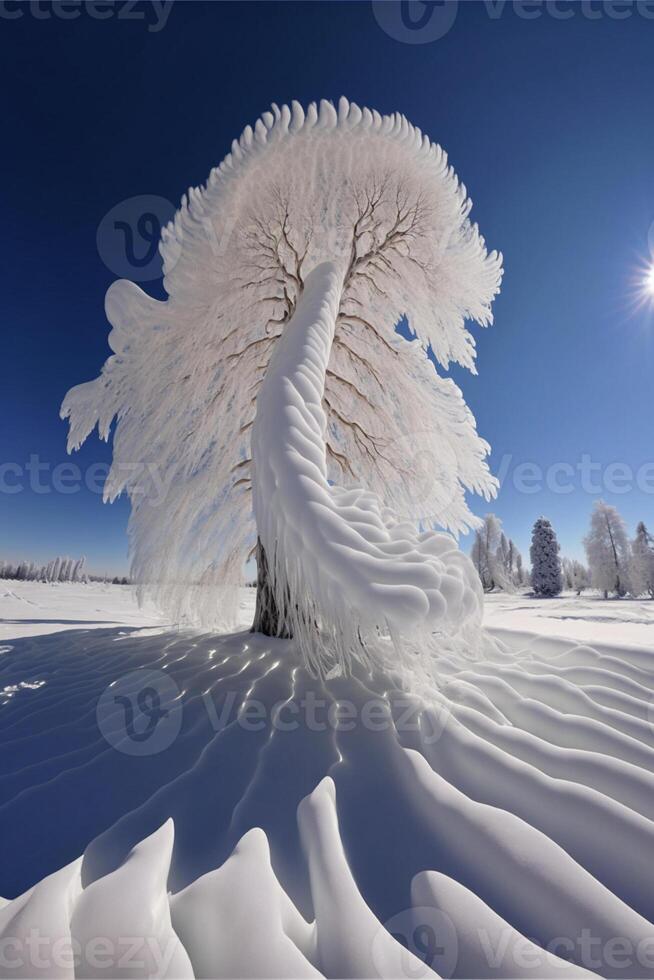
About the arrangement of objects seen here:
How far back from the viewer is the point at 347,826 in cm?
129

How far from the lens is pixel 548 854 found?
3.50ft

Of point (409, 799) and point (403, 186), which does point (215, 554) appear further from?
point (403, 186)

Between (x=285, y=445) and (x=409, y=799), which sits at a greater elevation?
(x=285, y=445)

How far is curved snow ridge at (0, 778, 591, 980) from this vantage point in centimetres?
83

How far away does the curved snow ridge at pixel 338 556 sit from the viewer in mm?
1370

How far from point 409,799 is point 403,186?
510 centimetres

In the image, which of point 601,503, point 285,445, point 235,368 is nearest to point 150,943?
point 285,445

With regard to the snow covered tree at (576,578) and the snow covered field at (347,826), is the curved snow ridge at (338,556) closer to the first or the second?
the snow covered field at (347,826)
